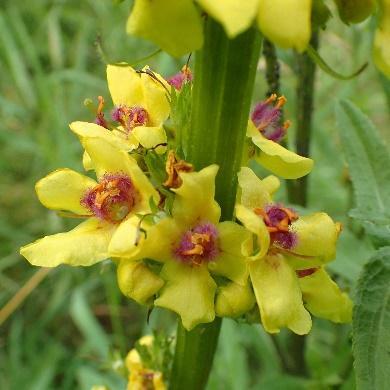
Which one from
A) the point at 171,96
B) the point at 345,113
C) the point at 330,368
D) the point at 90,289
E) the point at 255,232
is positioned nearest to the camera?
the point at 255,232

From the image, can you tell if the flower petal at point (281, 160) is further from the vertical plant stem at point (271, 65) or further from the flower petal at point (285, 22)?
the vertical plant stem at point (271, 65)

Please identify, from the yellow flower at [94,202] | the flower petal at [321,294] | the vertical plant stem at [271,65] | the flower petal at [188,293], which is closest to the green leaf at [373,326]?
the flower petal at [321,294]

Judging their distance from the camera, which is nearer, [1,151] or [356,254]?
[356,254]

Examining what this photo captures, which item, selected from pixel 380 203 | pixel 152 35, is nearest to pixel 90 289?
pixel 380 203

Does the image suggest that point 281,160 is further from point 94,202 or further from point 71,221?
point 71,221

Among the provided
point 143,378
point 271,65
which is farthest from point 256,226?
point 271,65

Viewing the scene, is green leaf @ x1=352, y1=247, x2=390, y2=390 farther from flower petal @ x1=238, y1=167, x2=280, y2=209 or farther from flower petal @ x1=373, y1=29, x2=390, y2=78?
flower petal @ x1=373, y1=29, x2=390, y2=78

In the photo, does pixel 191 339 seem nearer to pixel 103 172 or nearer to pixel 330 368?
pixel 103 172
